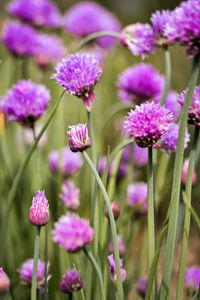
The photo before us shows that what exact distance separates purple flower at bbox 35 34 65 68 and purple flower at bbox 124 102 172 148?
0.76 meters

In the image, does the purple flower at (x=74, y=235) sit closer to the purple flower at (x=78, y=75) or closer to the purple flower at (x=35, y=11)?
the purple flower at (x=78, y=75)

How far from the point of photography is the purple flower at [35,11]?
4.55ft

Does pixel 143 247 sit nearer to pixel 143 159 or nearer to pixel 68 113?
pixel 143 159

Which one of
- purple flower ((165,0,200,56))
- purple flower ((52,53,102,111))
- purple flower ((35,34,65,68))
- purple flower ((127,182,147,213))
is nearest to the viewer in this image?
purple flower ((165,0,200,56))

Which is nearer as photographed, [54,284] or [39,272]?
[39,272]

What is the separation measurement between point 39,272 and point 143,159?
532 millimetres

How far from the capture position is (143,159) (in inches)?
45.6

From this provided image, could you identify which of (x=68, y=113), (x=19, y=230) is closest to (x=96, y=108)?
(x=68, y=113)

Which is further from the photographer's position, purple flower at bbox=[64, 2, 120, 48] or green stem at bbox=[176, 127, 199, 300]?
purple flower at bbox=[64, 2, 120, 48]

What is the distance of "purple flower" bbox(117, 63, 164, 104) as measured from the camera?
3.26 ft

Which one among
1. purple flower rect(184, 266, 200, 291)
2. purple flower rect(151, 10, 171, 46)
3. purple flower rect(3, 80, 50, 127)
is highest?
purple flower rect(151, 10, 171, 46)

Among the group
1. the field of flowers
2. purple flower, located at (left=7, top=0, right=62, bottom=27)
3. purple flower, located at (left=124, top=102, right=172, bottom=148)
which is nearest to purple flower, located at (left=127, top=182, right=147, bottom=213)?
the field of flowers

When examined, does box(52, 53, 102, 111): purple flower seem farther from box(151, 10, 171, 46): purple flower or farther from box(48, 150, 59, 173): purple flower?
box(48, 150, 59, 173): purple flower

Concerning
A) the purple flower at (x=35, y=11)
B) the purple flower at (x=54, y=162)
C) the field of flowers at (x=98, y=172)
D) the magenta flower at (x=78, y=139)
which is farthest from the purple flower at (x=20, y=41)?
the magenta flower at (x=78, y=139)
